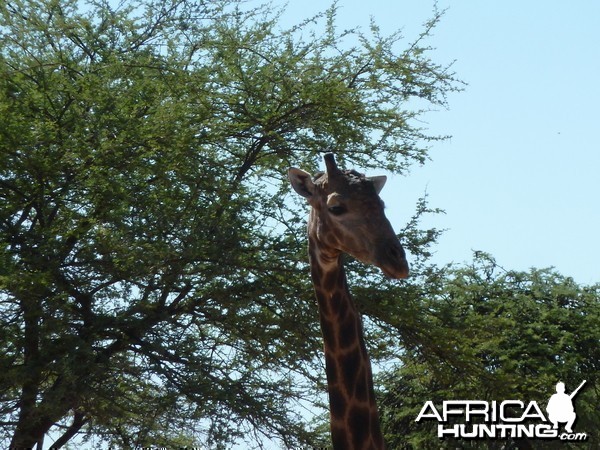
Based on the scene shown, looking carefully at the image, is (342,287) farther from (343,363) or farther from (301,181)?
(301,181)

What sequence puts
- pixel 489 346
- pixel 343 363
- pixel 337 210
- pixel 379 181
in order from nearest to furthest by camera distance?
pixel 337 210 < pixel 343 363 < pixel 379 181 < pixel 489 346

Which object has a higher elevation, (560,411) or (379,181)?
(560,411)

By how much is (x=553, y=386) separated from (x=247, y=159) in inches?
243

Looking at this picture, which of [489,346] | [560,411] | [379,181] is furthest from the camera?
[489,346]

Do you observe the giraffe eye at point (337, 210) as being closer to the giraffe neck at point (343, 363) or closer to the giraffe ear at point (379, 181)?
the giraffe neck at point (343, 363)

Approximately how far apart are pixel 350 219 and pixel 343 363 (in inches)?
44.2

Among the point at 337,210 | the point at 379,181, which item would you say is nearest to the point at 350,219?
the point at 337,210

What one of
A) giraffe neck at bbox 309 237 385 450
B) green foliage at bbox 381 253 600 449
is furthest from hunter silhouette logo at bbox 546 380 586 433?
giraffe neck at bbox 309 237 385 450

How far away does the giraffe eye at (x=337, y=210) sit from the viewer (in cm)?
689

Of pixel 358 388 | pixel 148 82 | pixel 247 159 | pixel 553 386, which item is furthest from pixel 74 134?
pixel 553 386

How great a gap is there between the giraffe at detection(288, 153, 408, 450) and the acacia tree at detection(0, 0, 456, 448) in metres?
5.97

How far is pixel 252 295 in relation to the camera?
563 inches

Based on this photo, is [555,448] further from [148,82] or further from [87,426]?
[148,82]

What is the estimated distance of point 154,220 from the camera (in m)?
14.2
